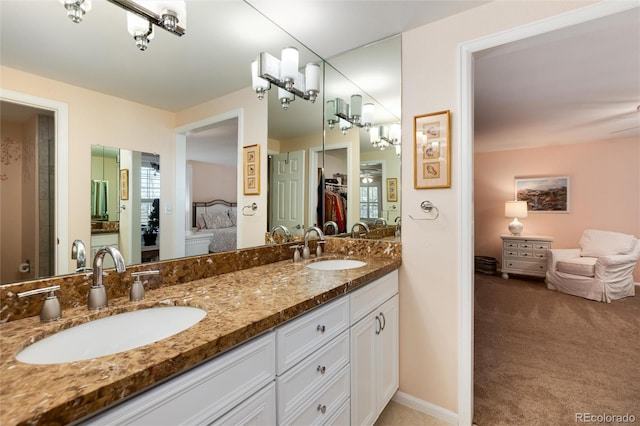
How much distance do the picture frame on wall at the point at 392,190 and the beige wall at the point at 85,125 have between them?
1414mm

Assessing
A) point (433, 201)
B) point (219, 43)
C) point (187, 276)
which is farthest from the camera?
point (433, 201)

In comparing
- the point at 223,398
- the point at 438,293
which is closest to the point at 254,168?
the point at 223,398

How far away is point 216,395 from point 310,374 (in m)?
0.42

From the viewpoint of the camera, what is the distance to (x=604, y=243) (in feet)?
13.6

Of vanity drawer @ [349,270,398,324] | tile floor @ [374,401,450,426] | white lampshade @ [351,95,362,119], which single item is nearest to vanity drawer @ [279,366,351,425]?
vanity drawer @ [349,270,398,324]

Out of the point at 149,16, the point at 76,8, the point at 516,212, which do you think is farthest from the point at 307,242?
the point at 516,212

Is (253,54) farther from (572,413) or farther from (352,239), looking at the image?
(572,413)

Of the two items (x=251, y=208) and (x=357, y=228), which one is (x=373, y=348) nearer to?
(x=357, y=228)

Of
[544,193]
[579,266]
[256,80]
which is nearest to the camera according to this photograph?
[256,80]

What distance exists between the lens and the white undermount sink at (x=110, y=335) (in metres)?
0.76

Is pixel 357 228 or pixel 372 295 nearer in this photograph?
pixel 372 295

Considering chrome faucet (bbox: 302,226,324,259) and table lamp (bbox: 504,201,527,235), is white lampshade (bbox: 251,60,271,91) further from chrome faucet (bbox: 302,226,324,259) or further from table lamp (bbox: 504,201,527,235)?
table lamp (bbox: 504,201,527,235)

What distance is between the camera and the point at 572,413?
67.3 inches

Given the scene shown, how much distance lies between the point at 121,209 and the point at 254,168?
0.74 m
